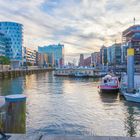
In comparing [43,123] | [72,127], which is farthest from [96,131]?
[43,123]

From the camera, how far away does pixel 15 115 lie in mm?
9062

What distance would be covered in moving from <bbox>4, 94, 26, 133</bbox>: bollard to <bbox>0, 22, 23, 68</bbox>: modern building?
16305cm

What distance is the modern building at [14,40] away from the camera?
169375 mm

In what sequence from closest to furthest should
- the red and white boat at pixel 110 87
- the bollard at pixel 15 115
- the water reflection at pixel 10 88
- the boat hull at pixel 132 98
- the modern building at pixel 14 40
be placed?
the bollard at pixel 15 115
the boat hull at pixel 132 98
the red and white boat at pixel 110 87
the water reflection at pixel 10 88
the modern building at pixel 14 40

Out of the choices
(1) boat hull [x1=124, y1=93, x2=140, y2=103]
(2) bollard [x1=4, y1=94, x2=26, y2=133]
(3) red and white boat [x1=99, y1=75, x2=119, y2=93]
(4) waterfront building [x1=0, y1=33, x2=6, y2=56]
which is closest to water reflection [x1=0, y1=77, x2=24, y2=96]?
(3) red and white boat [x1=99, y1=75, x2=119, y2=93]

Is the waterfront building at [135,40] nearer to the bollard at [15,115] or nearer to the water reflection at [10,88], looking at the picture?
the water reflection at [10,88]

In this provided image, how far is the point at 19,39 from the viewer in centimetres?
17600

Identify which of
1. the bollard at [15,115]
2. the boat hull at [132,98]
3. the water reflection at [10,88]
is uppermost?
the bollard at [15,115]

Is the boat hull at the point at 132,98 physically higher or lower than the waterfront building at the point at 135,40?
lower

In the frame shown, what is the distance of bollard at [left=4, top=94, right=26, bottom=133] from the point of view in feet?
29.8

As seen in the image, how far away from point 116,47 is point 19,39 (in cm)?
6679

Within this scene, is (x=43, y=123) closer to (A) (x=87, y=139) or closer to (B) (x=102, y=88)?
(A) (x=87, y=139)

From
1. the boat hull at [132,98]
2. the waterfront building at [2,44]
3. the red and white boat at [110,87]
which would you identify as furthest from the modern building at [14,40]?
the boat hull at [132,98]

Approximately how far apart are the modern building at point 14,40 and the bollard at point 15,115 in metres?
163
